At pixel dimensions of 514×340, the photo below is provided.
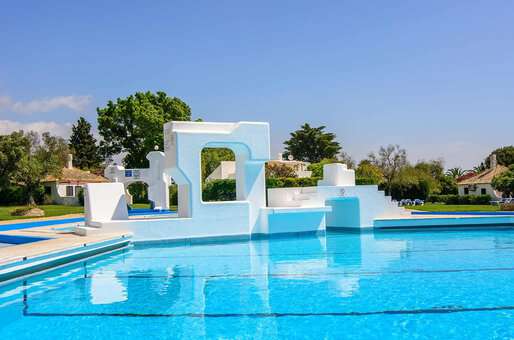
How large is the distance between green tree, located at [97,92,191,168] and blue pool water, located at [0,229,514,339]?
28037mm

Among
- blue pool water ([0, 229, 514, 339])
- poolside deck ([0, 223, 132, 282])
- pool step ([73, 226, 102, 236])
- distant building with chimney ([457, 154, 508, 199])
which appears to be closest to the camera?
blue pool water ([0, 229, 514, 339])

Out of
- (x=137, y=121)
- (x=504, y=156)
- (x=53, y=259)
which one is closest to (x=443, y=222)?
(x=53, y=259)

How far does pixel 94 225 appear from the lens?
15.4m

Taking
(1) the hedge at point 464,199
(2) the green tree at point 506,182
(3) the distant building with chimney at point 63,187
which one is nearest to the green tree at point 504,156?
(1) the hedge at point 464,199

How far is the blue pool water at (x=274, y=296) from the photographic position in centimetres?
613

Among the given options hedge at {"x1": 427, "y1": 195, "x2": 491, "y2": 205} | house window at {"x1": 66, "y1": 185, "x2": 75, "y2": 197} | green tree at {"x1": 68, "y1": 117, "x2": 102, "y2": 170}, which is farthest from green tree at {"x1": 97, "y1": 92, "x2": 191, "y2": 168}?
hedge at {"x1": 427, "y1": 195, "x2": 491, "y2": 205}

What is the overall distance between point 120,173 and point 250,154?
14.0m

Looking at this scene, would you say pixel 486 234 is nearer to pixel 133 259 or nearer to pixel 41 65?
pixel 133 259

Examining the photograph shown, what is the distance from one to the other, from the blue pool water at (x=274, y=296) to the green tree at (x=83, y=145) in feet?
172

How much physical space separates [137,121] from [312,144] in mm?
27943

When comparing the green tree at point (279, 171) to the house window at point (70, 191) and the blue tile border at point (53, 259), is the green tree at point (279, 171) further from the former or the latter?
the blue tile border at point (53, 259)

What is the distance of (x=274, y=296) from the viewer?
7914 mm

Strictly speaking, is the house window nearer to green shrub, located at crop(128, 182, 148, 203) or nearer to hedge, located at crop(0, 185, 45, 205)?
hedge, located at crop(0, 185, 45, 205)

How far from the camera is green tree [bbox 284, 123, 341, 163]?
62.1 m
